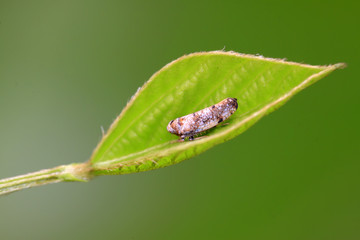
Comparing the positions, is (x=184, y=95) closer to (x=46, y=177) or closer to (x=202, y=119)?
(x=202, y=119)

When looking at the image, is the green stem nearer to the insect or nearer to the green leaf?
the green leaf

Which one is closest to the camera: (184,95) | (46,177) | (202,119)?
(46,177)

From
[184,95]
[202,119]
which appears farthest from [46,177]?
[202,119]

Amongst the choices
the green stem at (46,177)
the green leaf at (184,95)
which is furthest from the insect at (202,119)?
the green stem at (46,177)

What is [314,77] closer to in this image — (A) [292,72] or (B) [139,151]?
(A) [292,72]


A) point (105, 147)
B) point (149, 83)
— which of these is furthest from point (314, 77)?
point (105, 147)

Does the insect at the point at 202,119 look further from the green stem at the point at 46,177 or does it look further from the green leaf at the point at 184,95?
the green stem at the point at 46,177
